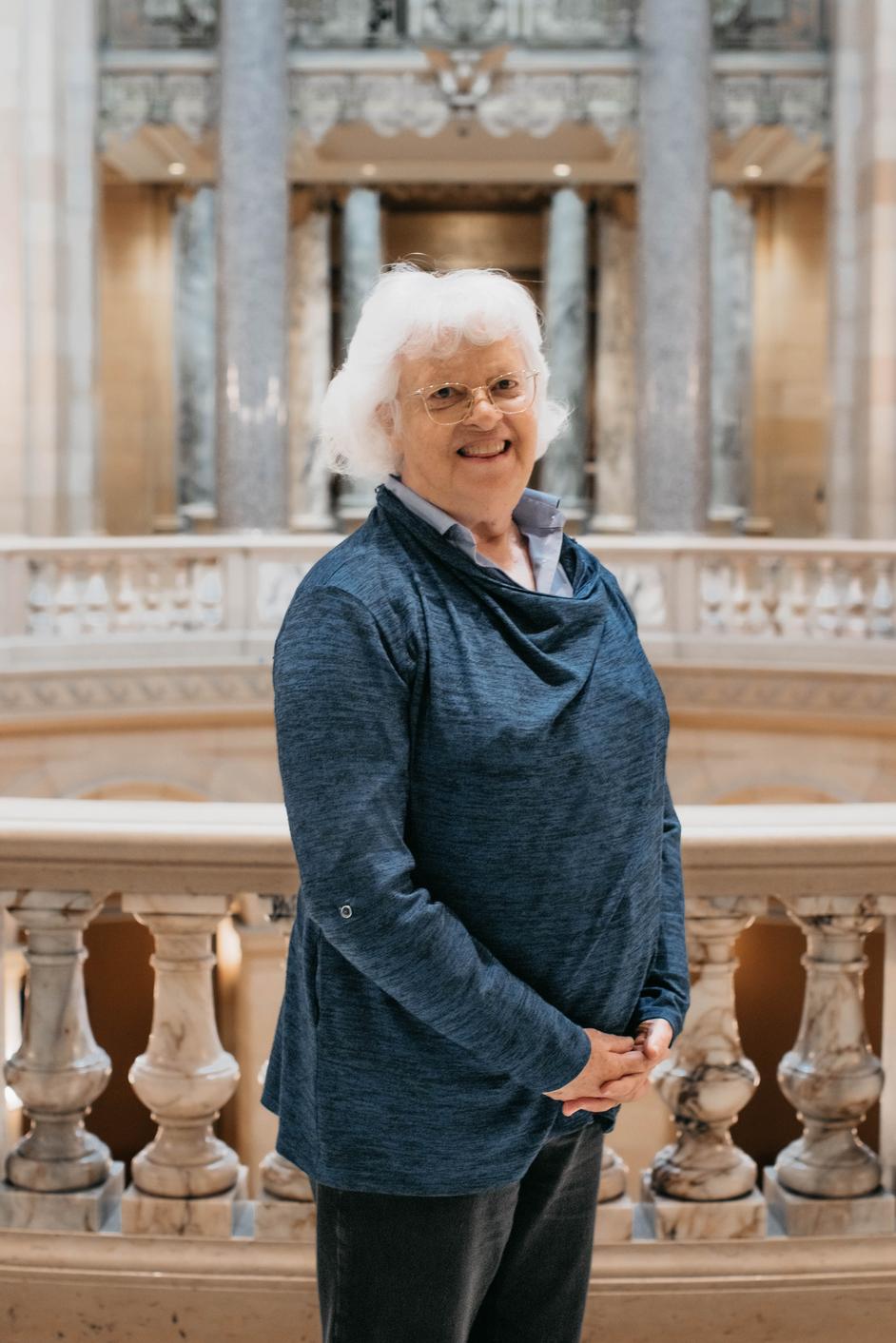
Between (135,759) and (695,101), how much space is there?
7268mm

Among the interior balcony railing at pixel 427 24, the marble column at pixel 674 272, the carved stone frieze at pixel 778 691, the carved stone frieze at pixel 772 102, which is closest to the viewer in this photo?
the carved stone frieze at pixel 778 691

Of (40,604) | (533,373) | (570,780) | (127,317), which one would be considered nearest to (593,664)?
(570,780)

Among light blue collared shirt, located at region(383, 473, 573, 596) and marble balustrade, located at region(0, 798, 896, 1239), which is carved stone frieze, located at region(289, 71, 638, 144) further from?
light blue collared shirt, located at region(383, 473, 573, 596)

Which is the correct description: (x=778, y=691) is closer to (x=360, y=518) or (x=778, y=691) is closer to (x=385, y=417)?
(x=385, y=417)

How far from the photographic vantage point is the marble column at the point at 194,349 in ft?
63.9

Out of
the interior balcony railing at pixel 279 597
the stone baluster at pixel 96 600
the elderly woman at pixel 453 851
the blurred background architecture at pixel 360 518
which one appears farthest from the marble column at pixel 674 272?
the elderly woman at pixel 453 851

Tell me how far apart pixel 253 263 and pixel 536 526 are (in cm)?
1166

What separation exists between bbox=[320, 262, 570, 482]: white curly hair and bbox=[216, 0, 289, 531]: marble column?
1154cm

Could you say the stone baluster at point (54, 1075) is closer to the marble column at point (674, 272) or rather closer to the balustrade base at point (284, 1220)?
the balustrade base at point (284, 1220)

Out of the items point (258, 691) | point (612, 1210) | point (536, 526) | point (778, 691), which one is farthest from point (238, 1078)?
point (778, 691)

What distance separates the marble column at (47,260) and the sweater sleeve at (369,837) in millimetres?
12602

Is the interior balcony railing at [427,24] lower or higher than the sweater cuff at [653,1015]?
higher

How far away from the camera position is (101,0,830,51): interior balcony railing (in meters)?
14.6

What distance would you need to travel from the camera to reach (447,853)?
182 cm
